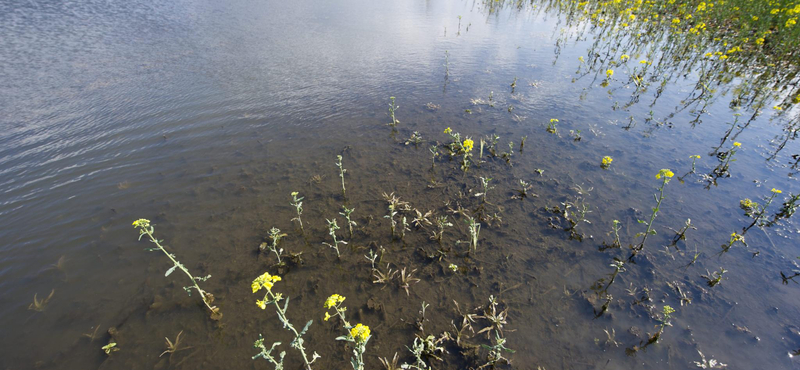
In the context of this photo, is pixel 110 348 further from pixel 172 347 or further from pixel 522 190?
pixel 522 190

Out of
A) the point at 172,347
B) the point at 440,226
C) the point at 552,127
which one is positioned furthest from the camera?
the point at 552,127

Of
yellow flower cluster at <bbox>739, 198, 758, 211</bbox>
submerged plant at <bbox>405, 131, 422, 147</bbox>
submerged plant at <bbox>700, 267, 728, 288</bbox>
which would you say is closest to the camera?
submerged plant at <bbox>700, 267, 728, 288</bbox>

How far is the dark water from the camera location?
450cm

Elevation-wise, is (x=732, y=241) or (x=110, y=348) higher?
(x=732, y=241)

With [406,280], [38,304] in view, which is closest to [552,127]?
[406,280]

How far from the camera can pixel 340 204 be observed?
671 centimetres

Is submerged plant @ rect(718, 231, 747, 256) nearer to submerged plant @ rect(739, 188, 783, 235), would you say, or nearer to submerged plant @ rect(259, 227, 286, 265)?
submerged plant @ rect(739, 188, 783, 235)

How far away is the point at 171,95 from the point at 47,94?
3580 mm

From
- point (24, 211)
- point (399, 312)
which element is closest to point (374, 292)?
point (399, 312)

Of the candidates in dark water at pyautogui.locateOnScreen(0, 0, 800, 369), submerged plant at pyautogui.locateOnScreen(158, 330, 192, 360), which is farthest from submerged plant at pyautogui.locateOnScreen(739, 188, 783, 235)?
submerged plant at pyautogui.locateOnScreen(158, 330, 192, 360)

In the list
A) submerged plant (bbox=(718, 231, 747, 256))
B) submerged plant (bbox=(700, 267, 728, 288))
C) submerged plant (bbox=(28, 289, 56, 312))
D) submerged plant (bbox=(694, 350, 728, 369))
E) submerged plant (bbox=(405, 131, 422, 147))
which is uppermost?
submerged plant (bbox=(405, 131, 422, 147))

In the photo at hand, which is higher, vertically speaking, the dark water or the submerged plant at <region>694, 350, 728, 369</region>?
the dark water

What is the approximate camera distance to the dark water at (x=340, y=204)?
14.8 feet

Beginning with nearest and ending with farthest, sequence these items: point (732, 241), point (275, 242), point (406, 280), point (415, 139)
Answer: point (406, 280)
point (732, 241)
point (275, 242)
point (415, 139)
